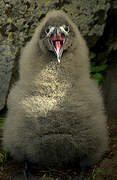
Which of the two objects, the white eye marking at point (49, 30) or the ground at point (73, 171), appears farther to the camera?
the ground at point (73, 171)

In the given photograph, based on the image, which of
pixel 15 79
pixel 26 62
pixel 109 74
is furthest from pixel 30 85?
pixel 109 74

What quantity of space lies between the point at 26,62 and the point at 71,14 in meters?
1.28

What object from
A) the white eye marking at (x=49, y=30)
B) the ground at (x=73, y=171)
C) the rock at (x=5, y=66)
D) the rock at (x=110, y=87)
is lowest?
the ground at (x=73, y=171)

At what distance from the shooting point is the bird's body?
349cm

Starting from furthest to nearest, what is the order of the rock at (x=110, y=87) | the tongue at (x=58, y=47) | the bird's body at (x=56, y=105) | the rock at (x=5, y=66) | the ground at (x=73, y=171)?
the rock at (x=110, y=87) → the rock at (x=5, y=66) → the ground at (x=73, y=171) → the bird's body at (x=56, y=105) → the tongue at (x=58, y=47)

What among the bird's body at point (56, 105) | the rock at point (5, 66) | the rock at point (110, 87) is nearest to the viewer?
the bird's body at point (56, 105)

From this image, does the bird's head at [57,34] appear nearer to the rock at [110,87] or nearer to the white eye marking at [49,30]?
the white eye marking at [49,30]

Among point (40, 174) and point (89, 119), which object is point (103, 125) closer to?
point (89, 119)

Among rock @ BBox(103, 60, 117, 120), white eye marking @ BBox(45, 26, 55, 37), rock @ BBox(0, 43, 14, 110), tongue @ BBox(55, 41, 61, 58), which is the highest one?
white eye marking @ BBox(45, 26, 55, 37)

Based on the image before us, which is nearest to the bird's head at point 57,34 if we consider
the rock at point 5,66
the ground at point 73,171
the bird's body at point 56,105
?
the bird's body at point 56,105

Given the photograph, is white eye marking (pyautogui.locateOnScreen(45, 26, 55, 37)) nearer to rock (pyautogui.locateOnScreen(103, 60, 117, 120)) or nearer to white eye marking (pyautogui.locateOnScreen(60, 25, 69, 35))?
white eye marking (pyautogui.locateOnScreen(60, 25, 69, 35))

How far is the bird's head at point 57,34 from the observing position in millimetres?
3395

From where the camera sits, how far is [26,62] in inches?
144

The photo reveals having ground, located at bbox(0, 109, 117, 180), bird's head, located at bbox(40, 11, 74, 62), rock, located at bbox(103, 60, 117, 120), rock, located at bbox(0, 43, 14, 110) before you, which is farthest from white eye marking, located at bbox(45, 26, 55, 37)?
rock, located at bbox(103, 60, 117, 120)
